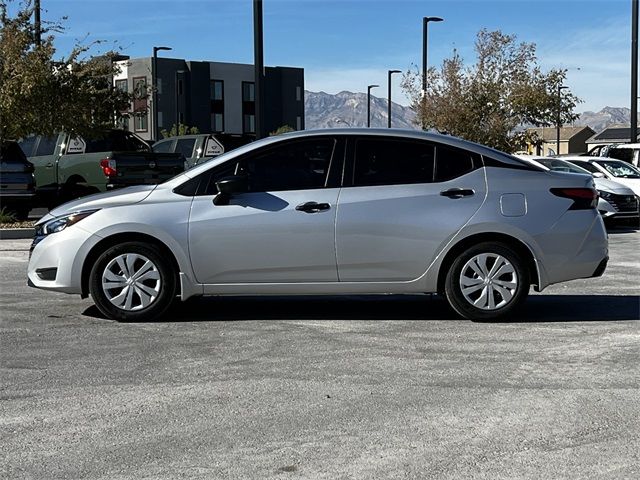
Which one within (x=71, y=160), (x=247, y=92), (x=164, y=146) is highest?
(x=247, y=92)

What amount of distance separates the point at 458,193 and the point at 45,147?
15036mm

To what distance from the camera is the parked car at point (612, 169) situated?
21.7m

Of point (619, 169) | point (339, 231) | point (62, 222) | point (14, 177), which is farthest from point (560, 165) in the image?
point (62, 222)

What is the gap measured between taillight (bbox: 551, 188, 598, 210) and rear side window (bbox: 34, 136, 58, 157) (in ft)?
49.6

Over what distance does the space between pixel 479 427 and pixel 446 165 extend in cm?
363

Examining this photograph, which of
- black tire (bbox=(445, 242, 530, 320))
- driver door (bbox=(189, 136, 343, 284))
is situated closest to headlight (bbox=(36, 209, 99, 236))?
driver door (bbox=(189, 136, 343, 284))

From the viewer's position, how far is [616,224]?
808 inches

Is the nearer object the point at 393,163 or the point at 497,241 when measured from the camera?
the point at 497,241

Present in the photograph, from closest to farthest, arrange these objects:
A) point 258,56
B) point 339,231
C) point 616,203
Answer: point 339,231
point 258,56
point 616,203

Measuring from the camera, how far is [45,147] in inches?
838

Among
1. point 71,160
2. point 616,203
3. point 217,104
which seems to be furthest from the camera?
point 217,104

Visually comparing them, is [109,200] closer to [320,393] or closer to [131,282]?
[131,282]

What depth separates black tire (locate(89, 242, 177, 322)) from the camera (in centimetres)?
820

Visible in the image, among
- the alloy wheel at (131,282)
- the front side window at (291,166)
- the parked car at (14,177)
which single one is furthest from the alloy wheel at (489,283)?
the parked car at (14,177)
